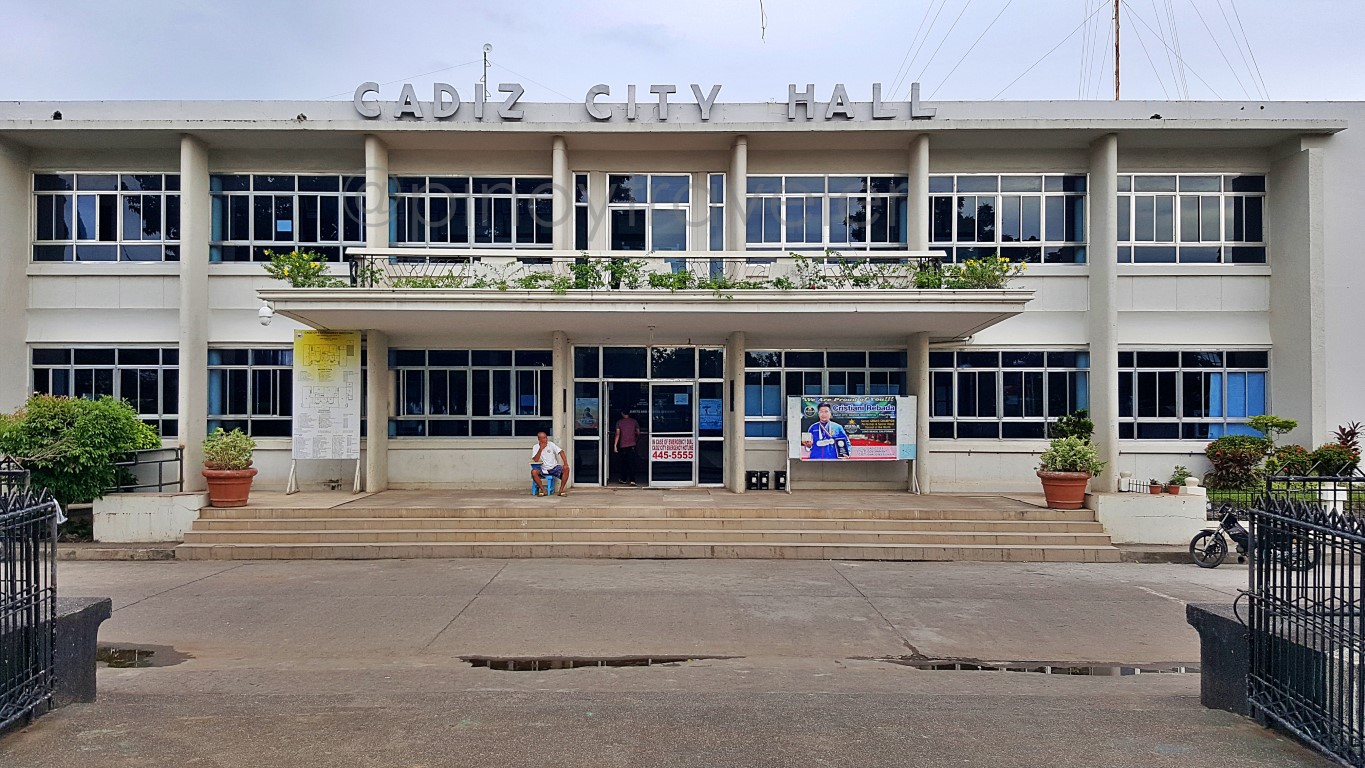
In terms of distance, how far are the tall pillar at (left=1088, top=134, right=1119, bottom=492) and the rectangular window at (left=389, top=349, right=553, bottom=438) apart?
36.4ft

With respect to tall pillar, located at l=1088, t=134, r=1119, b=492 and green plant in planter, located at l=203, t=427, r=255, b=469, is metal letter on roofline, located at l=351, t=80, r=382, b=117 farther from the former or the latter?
tall pillar, located at l=1088, t=134, r=1119, b=492

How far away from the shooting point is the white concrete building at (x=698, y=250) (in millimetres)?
17109

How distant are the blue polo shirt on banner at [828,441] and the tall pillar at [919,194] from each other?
3.99 meters

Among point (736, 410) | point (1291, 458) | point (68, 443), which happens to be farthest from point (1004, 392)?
point (68, 443)

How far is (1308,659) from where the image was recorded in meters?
5.16

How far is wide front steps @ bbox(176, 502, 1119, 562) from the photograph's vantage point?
12.8 m

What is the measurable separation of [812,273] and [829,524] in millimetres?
4708

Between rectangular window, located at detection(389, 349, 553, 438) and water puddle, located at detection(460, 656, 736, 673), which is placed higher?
rectangular window, located at detection(389, 349, 553, 438)

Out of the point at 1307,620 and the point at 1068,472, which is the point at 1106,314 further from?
the point at 1307,620

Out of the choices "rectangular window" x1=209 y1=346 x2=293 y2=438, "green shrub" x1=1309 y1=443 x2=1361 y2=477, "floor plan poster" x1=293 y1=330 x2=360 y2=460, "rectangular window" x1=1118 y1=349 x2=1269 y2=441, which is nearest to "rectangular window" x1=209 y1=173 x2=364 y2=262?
"rectangular window" x1=209 y1=346 x2=293 y2=438

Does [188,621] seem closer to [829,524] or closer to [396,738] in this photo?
[396,738]

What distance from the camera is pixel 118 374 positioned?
17.6 m

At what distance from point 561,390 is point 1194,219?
13493mm

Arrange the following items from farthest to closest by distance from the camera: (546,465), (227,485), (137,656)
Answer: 1. (546,465)
2. (227,485)
3. (137,656)
